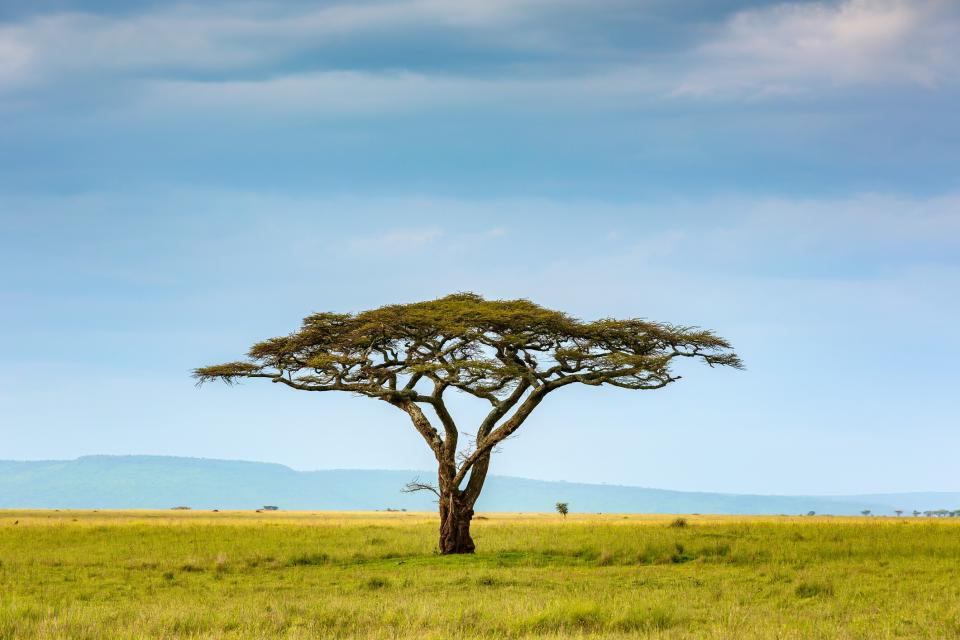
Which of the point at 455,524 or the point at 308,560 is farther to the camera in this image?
the point at 455,524

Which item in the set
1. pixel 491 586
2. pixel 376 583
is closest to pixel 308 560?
pixel 376 583

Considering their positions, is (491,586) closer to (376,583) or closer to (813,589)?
(376,583)

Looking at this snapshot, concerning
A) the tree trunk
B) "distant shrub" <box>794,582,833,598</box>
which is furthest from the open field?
the tree trunk

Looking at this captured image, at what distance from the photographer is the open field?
16.5 m

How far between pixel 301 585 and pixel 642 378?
1573cm

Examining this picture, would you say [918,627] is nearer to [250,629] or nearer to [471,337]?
[250,629]

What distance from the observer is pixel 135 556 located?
34688 mm

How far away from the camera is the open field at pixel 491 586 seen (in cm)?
1645

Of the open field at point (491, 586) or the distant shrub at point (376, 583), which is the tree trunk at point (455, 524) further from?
the distant shrub at point (376, 583)

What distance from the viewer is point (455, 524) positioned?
117 ft

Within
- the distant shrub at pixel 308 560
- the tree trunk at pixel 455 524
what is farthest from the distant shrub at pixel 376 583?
the tree trunk at pixel 455 524

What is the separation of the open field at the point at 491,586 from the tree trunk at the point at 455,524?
105 cm

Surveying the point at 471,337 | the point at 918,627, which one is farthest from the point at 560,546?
the point at 918,627

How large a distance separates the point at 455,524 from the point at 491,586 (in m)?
11.2
